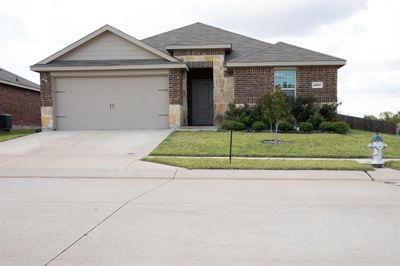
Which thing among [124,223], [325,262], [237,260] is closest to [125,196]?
[124,223]

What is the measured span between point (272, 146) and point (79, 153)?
6619 mm

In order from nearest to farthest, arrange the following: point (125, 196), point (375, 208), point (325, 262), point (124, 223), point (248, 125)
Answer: point (325, 262) → point (124, 223) → point (375, 208) → point (125, 196) → point (248, 125)

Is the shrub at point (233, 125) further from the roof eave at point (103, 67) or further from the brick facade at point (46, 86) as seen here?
the brick facade at point (46, 86)

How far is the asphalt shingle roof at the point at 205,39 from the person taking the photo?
887 inches

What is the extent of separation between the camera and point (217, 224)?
5.92 m

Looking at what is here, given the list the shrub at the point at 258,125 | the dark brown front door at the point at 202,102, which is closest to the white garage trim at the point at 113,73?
the dark brown front door at the point at 202,102

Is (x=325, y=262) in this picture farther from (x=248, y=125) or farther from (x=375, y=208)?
(x=248, y=125)

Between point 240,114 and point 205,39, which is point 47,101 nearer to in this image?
point 205,39

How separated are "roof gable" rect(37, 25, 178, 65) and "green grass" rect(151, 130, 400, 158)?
5481mm

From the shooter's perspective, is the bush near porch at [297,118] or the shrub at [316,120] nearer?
the bush near porch at [297,118]

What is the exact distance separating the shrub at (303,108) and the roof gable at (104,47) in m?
6.92

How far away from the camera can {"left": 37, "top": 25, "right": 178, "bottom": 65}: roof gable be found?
20562mm

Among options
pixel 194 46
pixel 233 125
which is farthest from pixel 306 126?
pixel 194 46

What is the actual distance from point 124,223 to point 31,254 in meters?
1.53
